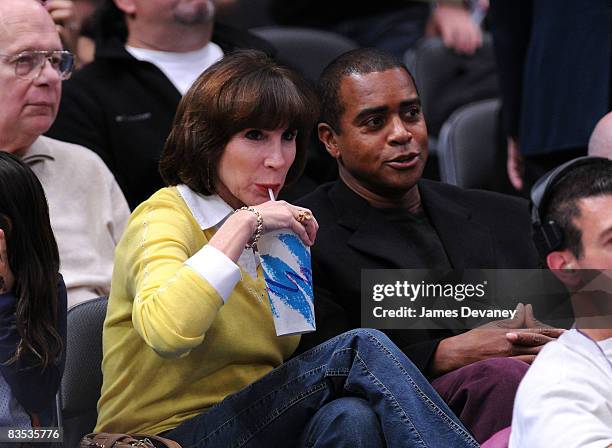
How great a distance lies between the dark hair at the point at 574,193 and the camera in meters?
2.55

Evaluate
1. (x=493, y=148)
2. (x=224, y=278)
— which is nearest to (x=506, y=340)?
(x=224, y=278)

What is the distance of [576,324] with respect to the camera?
95.2 inches

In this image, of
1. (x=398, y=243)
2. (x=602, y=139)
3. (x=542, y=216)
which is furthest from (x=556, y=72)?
(x=542, y=216)

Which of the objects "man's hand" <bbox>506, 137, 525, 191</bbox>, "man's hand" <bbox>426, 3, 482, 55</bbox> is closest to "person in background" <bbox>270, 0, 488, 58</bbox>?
"man's hand" <bbox>426, 3, 482, 55</bbox>

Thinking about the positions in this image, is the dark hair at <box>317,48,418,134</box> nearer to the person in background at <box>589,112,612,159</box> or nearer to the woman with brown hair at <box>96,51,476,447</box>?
the woman with brown hair at <box>96,51,476,447</box>

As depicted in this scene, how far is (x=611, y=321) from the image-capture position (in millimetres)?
2309

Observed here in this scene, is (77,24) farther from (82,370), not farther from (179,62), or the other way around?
(82,370)

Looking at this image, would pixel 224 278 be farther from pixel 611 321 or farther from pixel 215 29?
pixel 215 29

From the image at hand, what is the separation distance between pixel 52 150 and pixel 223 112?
29.8 inches

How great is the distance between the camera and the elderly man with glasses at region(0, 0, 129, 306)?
10.4ft

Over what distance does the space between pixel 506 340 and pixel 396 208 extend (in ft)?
1.84

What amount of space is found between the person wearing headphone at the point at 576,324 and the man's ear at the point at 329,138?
69 centimetres

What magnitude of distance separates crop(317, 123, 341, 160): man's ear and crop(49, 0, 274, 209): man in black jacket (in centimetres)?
65

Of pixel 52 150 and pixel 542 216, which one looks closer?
pixel 542 216
